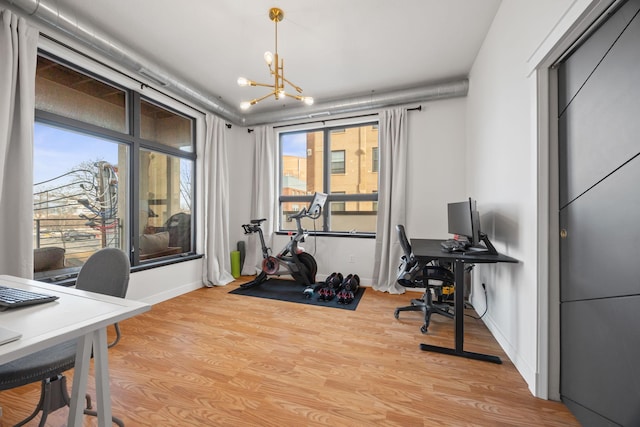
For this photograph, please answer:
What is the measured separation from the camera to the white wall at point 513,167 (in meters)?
1.65

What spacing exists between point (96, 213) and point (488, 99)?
431 cm

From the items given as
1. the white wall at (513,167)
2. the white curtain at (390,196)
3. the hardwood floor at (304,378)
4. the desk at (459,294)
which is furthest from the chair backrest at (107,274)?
the white curtain at (390,196)

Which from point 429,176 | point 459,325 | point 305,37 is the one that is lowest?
point 459,325

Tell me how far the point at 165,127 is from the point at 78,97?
3.33 ft

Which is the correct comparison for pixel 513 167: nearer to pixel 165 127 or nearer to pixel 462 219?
pixel 462 219

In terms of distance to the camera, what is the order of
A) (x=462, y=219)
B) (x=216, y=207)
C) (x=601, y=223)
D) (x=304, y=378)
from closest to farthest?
1. (x=601, y=223)
2. (x=304, y=378)
3. (x=462, y=219)
4. (x=216, y=207)

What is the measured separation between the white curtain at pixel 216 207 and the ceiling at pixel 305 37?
0.70 meters

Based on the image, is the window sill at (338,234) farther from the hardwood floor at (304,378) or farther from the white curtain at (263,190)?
the hardwood floor at (304,378)

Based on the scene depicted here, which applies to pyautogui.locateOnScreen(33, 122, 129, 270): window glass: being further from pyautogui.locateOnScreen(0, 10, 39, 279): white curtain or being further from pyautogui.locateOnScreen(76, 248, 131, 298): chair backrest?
pyautogui.locateOnScreen(76, 248, 131, 298): chair backrest

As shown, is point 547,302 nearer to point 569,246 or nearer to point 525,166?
point 569,246

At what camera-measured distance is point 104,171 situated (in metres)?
2.88

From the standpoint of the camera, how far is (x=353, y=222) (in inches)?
167

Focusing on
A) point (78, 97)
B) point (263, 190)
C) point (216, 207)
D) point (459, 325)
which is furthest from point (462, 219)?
point (78, 97)

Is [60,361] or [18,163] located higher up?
[18,163]
